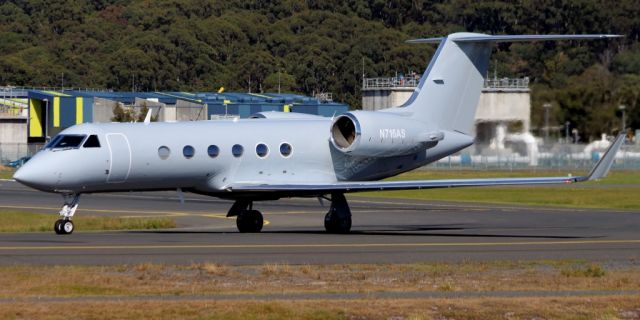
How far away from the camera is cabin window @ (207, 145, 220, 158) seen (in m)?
33.1

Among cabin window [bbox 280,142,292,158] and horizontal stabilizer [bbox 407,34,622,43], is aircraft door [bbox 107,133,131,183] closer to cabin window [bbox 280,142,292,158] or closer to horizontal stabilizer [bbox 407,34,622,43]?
cabin window [bbox 280,142,292,158]

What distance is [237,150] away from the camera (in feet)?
110

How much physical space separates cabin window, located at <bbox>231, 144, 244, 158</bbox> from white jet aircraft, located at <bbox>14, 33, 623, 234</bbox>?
25mm

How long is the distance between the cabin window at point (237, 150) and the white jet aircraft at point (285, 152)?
0.02 m

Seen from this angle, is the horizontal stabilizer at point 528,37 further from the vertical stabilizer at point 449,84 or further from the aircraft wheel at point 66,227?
the aircraft wheel at point 66,227

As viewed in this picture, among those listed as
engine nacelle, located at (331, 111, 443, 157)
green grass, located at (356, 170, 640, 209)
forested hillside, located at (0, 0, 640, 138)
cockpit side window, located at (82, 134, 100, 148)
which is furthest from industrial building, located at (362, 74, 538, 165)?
forested hillside, located at (0, 0, 640, 138)

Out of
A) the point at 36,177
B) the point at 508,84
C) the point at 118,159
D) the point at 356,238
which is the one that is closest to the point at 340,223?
the point at 356,238

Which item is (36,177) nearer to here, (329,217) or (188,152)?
(188,152)

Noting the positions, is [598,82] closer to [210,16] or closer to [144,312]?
[144,312]

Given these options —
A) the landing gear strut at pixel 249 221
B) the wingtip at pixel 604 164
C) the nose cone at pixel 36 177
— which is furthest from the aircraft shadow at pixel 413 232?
the nose cone at pixel 36 177

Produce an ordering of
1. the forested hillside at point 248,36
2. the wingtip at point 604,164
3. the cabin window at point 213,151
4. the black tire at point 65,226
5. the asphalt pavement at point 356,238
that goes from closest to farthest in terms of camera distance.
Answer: the asphalt pavement at point 356,238, the wingtip at point 604,164, the black tire at point 65,226, the cabin window at point 213,151, the forested hillside at point 248,36

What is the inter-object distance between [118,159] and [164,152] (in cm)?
117

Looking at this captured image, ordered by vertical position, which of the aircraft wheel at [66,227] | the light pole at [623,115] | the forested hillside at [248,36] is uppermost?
the forested hillside at [248,36]

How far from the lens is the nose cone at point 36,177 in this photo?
3095 centimetres
